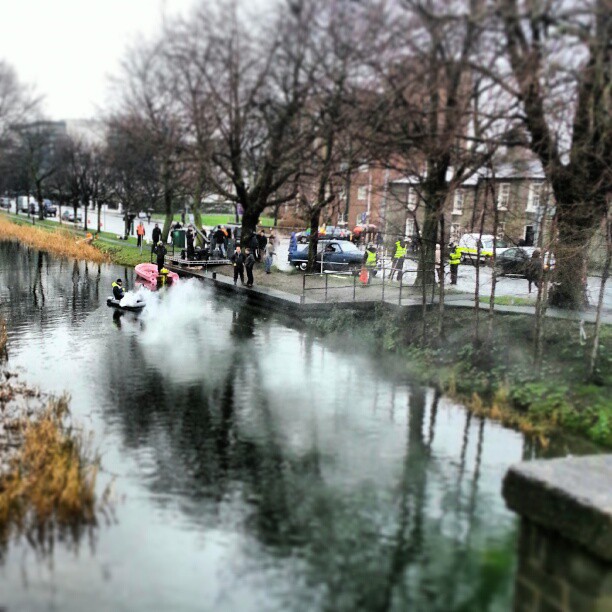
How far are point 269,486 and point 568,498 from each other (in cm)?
451

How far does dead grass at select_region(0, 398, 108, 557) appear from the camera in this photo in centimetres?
922

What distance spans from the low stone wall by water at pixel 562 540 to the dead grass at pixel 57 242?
Result: 33.9m

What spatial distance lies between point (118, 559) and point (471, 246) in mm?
31317

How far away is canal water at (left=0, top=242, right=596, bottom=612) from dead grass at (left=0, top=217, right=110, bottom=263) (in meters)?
20.8

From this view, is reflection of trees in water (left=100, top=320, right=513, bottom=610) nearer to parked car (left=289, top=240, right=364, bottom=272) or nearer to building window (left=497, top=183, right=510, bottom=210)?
building window (left=497, top=183, right=510, bottom=210)

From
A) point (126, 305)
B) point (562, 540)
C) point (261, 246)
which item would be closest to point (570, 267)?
point (562, 540)

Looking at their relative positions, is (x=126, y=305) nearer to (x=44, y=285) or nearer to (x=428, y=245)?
(x=44, y=285)

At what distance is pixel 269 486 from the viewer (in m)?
10.6

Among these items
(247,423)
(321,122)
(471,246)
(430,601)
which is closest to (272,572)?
(430,601)

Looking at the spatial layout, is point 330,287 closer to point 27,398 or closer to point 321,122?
point 321,122

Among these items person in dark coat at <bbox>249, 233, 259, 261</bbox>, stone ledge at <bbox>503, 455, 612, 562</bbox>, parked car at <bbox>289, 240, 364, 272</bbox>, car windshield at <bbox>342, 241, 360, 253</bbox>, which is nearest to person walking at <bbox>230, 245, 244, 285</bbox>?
person in dark coat at <bbox>249, 233, 259, 261</bbox>

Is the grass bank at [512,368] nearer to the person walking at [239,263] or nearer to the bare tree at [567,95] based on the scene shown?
the bare tree at [567,95]

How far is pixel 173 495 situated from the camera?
33.6 ft

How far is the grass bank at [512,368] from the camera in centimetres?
1395
